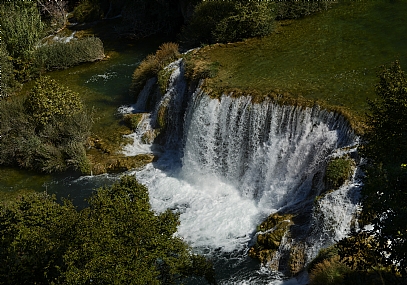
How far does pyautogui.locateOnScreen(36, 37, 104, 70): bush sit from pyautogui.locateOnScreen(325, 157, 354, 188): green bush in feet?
80.7

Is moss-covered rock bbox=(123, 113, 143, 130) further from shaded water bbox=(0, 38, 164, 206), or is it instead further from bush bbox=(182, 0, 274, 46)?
bush bbox=(182, 0, 274, 46)

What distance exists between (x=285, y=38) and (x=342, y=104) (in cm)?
943

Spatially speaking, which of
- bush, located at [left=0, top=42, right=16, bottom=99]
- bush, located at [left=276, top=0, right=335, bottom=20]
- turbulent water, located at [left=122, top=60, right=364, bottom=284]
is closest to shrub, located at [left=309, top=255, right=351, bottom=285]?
turbulent water, located at [left=122, top=60, right=364, bottom=284]

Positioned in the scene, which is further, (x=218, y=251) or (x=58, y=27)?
(x=58, y=27)

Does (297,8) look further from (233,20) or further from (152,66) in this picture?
(152,66)

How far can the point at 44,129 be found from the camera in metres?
26.7

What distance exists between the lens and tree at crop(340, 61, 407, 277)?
9.61 metres

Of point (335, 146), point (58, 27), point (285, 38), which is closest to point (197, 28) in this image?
point (285, 38)

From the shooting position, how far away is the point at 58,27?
44844 mm

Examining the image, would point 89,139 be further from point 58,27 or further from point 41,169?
point 58,27

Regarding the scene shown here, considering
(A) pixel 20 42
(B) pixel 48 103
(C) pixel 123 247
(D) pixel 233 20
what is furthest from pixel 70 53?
(C) pixel 123 247

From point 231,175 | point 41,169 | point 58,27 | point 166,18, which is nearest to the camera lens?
point 231,175

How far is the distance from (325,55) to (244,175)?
8148 mm

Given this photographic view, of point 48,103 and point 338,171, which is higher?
point 338,171
